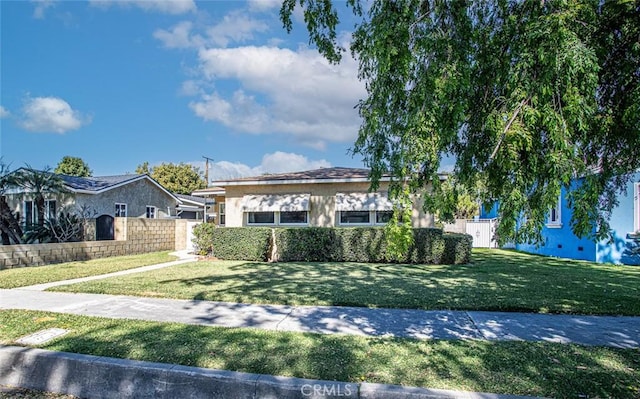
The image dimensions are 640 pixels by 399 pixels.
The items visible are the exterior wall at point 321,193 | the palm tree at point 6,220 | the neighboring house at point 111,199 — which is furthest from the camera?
the neighboring house at point 111,199

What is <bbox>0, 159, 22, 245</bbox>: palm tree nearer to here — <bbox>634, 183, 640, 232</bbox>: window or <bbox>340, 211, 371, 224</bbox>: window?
<bbox>340, 211, 371, 224</bbox>: window

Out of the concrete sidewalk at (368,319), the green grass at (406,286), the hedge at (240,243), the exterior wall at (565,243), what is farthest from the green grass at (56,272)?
the exterior wall at (565,243)

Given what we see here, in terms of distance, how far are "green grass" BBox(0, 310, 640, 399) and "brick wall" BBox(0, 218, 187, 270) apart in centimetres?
786

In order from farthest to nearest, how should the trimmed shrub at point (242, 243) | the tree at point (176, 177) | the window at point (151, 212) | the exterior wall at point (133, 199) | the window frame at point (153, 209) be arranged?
the tree at point (176, 177) < the window at point (151, 212) < the window frame at point (153, 209) < the exterior wall at point (133, 199) < the trimmed shrub at point (242, 243)

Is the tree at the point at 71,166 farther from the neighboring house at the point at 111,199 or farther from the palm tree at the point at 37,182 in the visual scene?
the palm tree at the point at 37,182

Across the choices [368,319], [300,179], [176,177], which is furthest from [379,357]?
[176,177]

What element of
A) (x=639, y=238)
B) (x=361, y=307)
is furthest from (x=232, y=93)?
(x=639, y=238)

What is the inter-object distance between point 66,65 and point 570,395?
69.4 ft

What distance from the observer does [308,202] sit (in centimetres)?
1522

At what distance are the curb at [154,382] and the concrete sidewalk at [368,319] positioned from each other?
158cm

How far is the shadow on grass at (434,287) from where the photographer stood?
6.42 meters

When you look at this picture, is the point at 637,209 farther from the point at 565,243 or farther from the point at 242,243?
the point at 242,243

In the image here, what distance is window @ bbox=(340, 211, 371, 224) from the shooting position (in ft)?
49.5

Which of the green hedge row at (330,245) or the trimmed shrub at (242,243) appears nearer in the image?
the green hedge row at (330,245)
